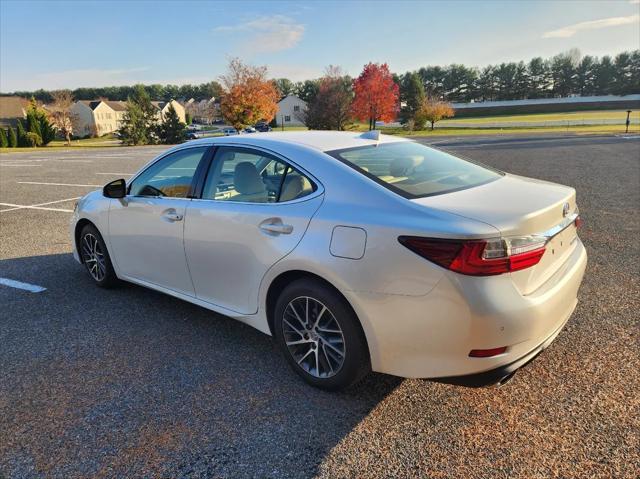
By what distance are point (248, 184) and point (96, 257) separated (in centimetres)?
236

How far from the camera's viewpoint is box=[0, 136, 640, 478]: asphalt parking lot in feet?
7.71

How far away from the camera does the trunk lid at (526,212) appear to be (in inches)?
93.3

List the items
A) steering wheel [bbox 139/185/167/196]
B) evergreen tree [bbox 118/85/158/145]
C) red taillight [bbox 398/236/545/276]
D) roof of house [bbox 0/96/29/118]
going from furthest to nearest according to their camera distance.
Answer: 1. roof of house [bbox 0/96/29/118]
2. evergreen tree [bbox 118/85/158/145]
3. steering wheel [bbox 139/185/167/196]
4. red taillight [bbox 398/236/545/276]

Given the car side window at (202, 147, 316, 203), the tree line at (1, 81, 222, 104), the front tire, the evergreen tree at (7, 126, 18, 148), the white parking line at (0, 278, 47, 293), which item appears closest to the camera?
the front tire

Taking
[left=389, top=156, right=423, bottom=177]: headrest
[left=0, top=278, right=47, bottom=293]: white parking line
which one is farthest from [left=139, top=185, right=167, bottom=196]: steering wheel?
[left=389, top=156, right=423, bottom=177]: headrest

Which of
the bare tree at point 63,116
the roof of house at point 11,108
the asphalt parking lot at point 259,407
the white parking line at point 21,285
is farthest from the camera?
the roof of house at point 11,108

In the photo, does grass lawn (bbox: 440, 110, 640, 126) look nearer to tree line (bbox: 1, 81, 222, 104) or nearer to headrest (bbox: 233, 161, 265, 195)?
headrest (bbox: 233, 161, 265, 195)

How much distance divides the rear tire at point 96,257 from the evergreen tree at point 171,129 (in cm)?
5175

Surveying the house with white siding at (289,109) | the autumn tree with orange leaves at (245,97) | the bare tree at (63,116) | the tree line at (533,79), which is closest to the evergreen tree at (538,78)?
the tree line at (533,79)

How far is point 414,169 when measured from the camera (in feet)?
10.5

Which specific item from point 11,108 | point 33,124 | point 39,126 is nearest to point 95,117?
point 11,108

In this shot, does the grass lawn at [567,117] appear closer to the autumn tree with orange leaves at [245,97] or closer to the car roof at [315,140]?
the autumn tree with orange leaves at [245,97]

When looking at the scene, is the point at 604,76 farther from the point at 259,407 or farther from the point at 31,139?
the point at 259,407

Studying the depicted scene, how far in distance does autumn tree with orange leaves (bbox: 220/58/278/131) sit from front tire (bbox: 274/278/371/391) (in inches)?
2134
